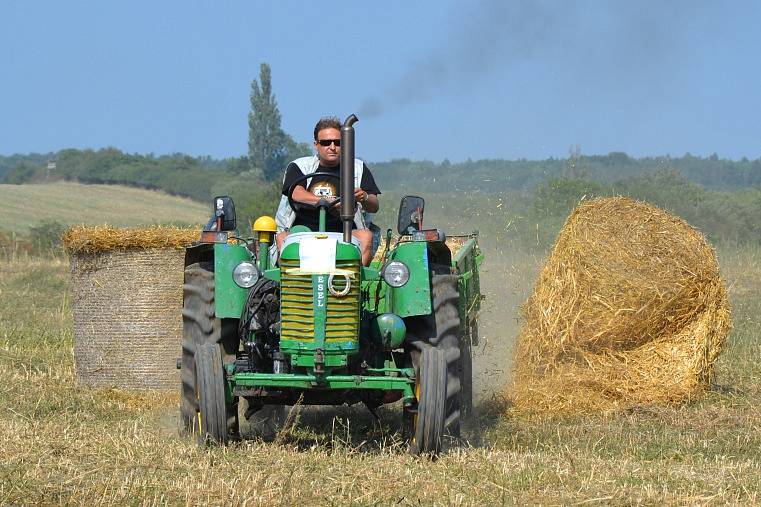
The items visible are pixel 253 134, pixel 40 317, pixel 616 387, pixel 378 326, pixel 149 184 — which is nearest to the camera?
pixel 378 326

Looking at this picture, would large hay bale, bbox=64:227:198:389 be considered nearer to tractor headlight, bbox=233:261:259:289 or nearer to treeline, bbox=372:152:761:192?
tractor headlight, bbox=233:261:259:289

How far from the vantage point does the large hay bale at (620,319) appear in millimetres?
10039

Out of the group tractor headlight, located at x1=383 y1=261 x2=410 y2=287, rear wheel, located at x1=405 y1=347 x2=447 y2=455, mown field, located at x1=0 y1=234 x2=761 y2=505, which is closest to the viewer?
mown field, located at x1=0 y1=234 x2=761 y2=505

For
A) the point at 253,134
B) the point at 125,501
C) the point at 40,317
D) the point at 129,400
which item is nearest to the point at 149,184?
the point at 253,134

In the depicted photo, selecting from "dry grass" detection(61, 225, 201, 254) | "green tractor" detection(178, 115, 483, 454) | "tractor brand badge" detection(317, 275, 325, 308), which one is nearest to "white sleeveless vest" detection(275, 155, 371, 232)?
"green tractor" detection(178, 115, 483, 454)

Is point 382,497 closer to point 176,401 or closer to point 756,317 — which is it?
point 176,401

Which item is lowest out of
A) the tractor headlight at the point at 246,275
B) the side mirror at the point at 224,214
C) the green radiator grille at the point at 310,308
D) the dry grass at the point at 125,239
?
the green radiator grille at the point at 310,308

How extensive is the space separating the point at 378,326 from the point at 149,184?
167 feet

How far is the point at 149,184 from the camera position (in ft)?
187

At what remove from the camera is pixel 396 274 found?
23.9 feet

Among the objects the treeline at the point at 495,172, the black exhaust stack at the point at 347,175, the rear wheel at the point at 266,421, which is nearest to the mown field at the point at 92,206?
the treeline at the point at 495,172

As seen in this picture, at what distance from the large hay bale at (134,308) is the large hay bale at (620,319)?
2968 millimetres

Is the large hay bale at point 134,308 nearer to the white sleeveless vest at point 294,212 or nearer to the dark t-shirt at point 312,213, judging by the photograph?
the white sleeveless vest at point 294,212

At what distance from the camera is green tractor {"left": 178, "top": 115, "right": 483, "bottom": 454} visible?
6941 millimetres
